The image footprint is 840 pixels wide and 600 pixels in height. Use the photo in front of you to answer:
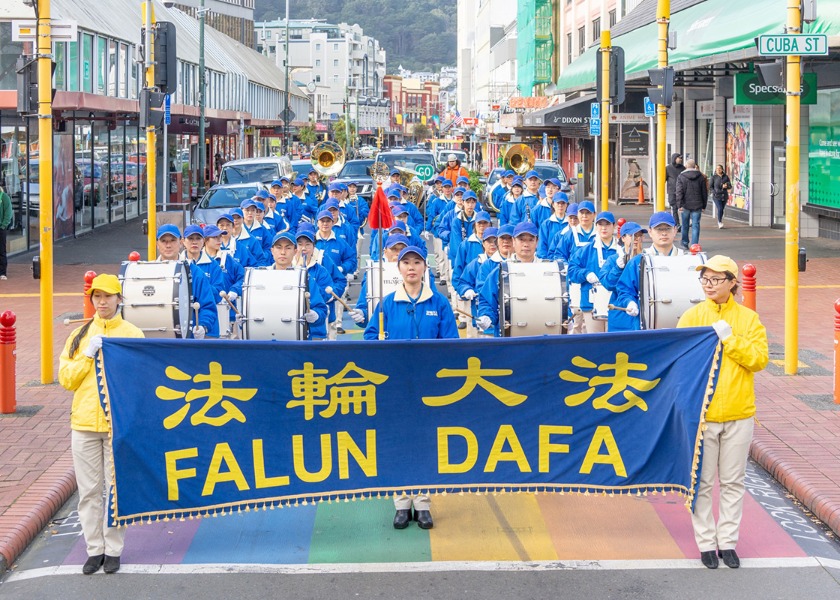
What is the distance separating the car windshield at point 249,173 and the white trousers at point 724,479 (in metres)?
25.4

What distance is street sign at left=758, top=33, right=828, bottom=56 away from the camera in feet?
41.7

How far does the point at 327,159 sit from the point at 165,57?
17412 mm

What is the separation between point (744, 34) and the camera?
2131 centimetres

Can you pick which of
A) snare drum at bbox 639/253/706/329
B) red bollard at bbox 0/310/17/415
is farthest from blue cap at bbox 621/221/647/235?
red bollard at bbox 0/310/17/415

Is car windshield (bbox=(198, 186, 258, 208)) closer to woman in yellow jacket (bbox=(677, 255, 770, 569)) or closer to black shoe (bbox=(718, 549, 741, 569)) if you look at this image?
woman in yellow jacket (bbox=(677, 255, 770, 569))

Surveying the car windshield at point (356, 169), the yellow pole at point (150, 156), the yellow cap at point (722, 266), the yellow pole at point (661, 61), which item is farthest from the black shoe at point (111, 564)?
the car windshield at point (356, 169)

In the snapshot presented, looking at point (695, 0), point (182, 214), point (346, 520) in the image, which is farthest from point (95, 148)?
point (346, 520)

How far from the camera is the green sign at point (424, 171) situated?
3557 cm

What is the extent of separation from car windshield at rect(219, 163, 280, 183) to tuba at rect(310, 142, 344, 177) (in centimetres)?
261

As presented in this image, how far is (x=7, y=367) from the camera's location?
38.5ft

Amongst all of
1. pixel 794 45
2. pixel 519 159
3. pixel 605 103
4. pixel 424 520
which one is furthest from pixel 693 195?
pixel 424 520

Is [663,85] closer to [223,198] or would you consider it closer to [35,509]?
[223,198]

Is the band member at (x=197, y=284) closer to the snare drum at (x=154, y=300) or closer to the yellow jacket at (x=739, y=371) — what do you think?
the snare drum at (x=154, y=300)

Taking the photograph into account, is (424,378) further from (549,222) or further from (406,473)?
(549,222)
